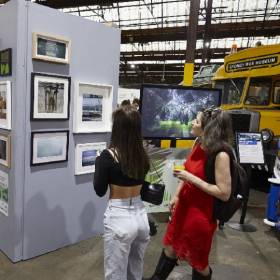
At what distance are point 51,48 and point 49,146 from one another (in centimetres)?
84

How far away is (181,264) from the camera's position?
9.35ft

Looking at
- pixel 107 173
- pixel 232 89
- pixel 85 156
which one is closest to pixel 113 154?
pixel 107 173

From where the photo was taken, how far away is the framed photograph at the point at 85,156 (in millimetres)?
2959

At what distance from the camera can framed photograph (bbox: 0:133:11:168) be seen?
2.59 meters

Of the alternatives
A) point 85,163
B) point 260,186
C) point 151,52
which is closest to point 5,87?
point 85,163

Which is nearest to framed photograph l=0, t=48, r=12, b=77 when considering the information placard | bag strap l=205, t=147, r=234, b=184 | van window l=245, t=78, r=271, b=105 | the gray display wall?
the gray display wall

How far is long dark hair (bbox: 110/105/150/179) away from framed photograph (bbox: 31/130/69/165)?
1110 millimetres

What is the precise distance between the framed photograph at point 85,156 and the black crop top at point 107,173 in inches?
49.8

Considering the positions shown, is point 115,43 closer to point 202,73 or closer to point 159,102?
point 159,102

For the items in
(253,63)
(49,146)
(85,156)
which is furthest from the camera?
(253,63)

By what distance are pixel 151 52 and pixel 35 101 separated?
11.6 metres

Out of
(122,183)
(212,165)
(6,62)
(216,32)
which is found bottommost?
(122,183)

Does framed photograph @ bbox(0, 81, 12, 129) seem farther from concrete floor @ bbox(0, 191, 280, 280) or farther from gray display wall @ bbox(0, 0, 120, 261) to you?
concrete floor @ bbox(0, 191, 280, 280)

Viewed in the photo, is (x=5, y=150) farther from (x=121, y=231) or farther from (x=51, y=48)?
(x=121, y=231)
